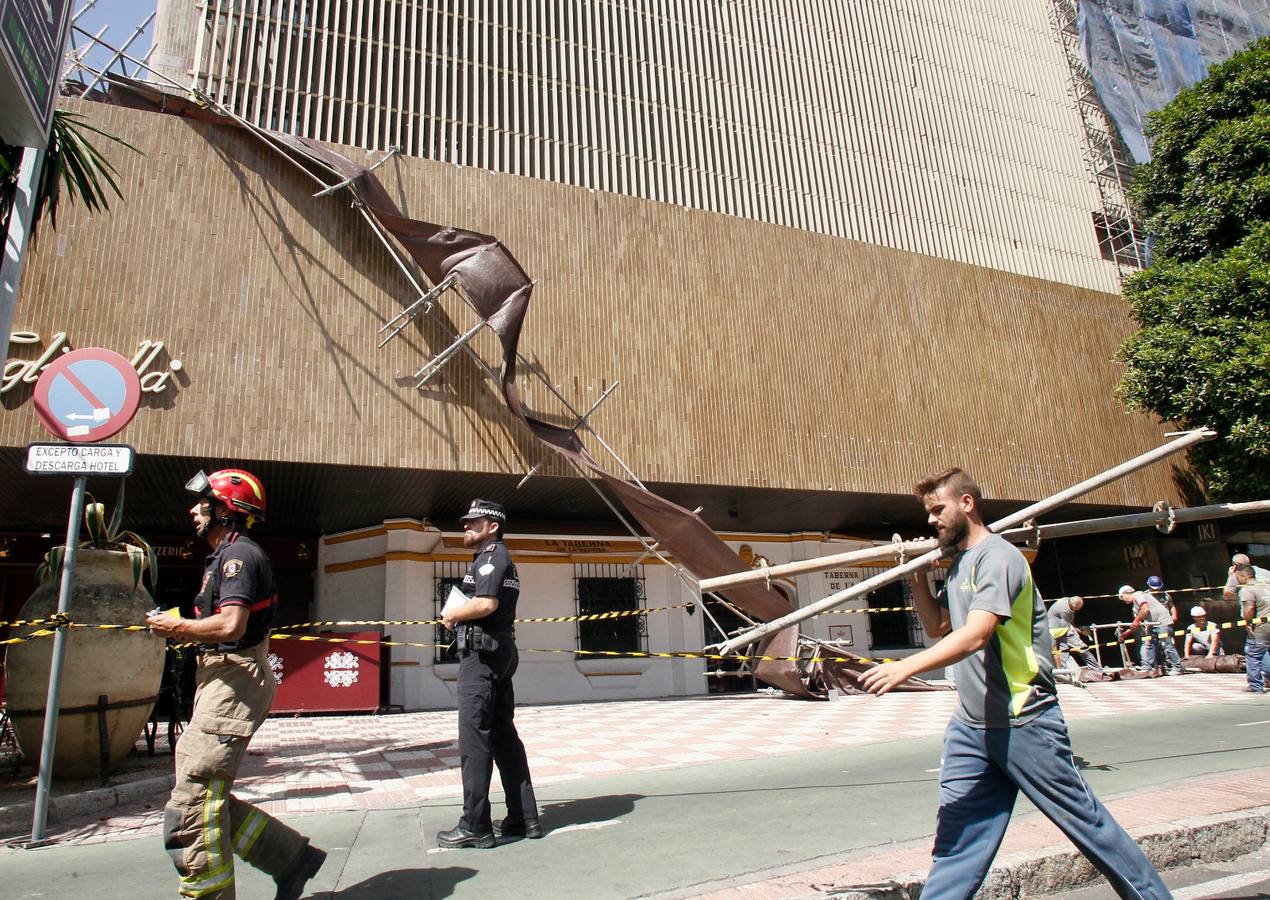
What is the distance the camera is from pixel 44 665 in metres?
5.52

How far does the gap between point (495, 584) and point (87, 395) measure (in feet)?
10.0

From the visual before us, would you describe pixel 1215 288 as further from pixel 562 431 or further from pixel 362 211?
pixel 362 211

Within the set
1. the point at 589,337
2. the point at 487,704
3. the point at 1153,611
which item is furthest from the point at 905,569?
the point at 1153,611

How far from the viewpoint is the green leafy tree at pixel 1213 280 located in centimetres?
1507

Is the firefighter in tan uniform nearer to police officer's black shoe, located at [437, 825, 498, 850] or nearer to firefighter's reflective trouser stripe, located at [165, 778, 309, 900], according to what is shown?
firefighter's reflective trouser stripe, located at [165, 778, 309, 900]

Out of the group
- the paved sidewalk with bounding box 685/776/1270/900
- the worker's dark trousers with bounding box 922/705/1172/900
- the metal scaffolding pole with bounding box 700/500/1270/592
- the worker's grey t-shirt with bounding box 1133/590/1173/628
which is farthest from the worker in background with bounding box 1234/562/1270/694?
the worker's dark trousers with bounding box 922/705/1172/900

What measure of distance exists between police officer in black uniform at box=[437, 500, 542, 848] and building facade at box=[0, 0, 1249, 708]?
6855mm

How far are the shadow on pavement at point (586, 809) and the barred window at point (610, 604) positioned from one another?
9.27 meters

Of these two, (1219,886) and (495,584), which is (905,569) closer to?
(1219,886)

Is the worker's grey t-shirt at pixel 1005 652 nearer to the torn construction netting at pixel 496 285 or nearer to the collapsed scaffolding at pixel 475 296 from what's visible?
the collapsed scaffolding at pixel 475 296

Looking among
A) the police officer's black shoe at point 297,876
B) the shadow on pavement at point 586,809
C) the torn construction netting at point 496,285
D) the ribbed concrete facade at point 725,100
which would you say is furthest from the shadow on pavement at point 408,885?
the ribbed concrete facade at point 725,100

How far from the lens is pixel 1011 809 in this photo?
2.62 metres

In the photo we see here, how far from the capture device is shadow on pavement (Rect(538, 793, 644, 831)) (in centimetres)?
449

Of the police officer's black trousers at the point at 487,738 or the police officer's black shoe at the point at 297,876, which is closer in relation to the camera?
the police officer's black shoe at the point at 297,876
